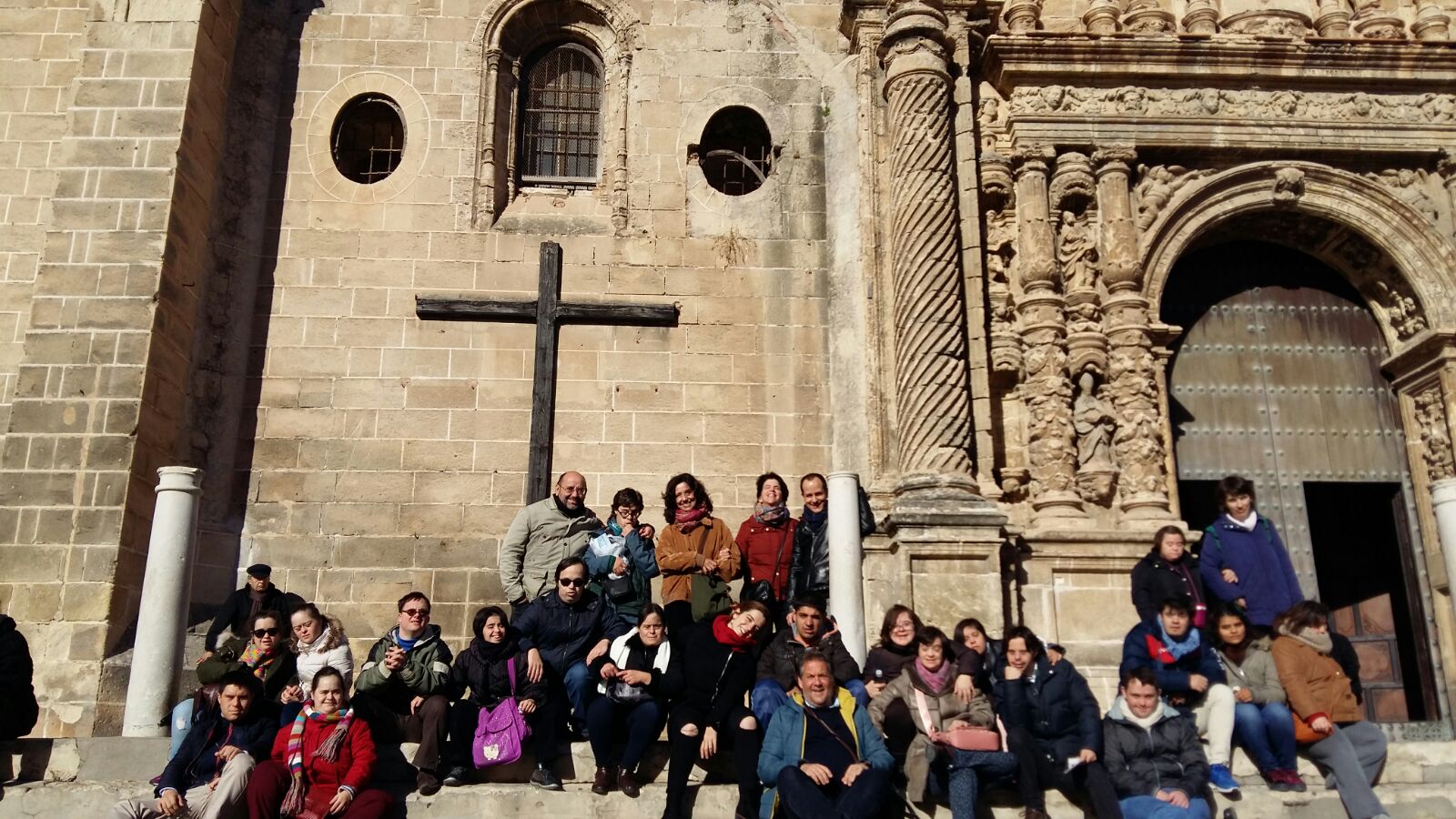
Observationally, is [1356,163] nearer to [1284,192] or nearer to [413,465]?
[1284,192]

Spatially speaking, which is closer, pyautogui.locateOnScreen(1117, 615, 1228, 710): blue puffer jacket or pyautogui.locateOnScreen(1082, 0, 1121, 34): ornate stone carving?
pyautogui.locateOnScreen(1117, 615, 1228, 710): blue puffer jacket

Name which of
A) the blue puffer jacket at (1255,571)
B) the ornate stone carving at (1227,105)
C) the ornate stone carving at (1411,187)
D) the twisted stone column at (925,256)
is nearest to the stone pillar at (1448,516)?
the blue puffer jacket at (1255,571)

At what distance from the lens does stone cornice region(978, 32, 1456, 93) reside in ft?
36.0

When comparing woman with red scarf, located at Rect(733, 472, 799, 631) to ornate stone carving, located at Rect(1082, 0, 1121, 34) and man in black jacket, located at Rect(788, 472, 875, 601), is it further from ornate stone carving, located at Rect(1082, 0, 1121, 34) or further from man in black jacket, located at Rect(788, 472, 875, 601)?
ornate stone carving, located at Rect(1082, 0, 1121, 34)

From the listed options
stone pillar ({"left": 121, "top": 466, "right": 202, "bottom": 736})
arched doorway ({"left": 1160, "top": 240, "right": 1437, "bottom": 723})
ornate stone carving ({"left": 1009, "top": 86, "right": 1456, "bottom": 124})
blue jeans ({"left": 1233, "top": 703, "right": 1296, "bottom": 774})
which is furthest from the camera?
ornate stone carving ({"left": 1009, "top": 86, "right": 1456, "bottom": 124})

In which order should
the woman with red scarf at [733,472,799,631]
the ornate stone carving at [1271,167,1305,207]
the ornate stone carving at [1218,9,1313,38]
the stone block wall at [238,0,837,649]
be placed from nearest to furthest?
the woman with red scarf at [733,472,799,631]
the stone block wall at [238,0,837,649]
the ornate stone carving at [1271,167,1305,207]
the ornate stone carving at [1218,9,1313,38]

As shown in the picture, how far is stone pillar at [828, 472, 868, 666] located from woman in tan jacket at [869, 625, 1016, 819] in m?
1.18

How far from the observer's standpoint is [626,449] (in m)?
10.1

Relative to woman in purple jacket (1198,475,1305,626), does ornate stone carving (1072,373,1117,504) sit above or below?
above

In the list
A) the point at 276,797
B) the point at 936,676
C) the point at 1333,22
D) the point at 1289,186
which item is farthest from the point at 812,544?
the point at 1333,22

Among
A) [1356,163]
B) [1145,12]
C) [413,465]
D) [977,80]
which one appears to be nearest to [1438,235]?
[1356,163]

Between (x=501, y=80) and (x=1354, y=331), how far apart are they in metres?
8.83

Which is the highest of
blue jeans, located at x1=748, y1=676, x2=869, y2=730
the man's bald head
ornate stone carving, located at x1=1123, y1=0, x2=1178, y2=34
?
ornate stone carving, located at x1=1123, y1=0, x2=1178, y2=34

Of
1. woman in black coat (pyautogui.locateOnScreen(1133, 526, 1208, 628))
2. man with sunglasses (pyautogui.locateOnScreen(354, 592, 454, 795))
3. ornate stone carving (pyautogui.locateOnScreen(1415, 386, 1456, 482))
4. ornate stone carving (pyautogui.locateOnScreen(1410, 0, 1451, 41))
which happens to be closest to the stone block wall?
man with sunglasses (pyautogui.locateOnScreen(354, 592, 454, 795))
